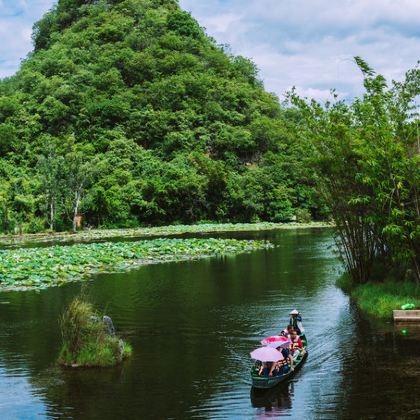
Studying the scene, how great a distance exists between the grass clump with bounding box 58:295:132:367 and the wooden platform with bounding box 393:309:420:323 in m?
8.54

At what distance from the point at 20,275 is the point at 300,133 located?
1417 centimetres

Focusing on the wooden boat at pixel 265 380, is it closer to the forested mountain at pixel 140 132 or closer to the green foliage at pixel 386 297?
the green foliage at pixel 386 297

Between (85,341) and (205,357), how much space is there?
3.11m

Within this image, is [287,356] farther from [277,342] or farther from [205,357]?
[205,357]

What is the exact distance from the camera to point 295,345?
14.0 metres

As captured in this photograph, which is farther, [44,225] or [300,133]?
[44,225]

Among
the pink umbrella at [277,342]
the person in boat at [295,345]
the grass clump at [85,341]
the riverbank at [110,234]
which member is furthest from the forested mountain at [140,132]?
the pink umbrella at [277,342]

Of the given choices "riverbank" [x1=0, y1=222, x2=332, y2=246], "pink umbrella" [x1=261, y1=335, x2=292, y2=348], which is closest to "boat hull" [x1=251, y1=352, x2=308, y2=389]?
"pink umbrella" [x1=261, y1=335, x2=292, y2=348]

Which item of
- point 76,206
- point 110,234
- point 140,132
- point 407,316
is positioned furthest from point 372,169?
point 140,132

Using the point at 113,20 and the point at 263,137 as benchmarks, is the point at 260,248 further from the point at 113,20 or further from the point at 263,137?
the point at 113,20

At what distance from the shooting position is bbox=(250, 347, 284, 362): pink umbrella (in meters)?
11.8

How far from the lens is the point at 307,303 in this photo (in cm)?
2119

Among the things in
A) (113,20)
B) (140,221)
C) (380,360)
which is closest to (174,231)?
(140,221)

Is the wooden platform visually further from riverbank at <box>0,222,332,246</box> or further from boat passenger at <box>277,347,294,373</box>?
riverbank at <box>0,222,332,246</box>
